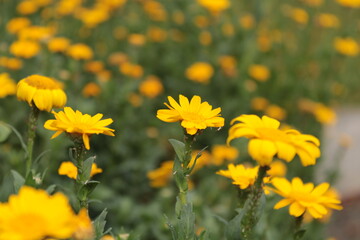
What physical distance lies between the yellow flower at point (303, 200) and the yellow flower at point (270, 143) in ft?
0.68

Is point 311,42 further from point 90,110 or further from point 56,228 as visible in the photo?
point 56,228

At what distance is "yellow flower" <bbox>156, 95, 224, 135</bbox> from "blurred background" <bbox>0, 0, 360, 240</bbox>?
79 cm

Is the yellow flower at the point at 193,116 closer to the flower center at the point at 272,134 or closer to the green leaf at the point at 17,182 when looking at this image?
the flower center at the point at 272,134

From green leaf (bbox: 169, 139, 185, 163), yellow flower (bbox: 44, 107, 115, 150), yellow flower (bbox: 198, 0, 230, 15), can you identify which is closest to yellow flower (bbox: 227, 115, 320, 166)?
green leaf (bbox: 169, 139, 185, 163)

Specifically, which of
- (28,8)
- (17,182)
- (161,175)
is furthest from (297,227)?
(28,8)

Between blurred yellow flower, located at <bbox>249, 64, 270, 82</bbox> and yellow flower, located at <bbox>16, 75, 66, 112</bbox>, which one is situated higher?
yellow flower, located at <bbox>16, 75, 66, 112</bbox>

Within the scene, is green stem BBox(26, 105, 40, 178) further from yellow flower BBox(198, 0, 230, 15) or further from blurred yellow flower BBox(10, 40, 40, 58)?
yellow flower BBox(198, 0, 230, 15)

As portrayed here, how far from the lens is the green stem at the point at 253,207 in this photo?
3.90 feet

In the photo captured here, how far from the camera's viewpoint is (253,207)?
4.01 feet

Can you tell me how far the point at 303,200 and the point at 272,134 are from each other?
0.94ft

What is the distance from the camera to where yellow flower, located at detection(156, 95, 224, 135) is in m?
1.21

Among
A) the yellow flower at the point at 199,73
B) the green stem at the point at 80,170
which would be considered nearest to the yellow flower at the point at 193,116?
the green stem at the point at 80,170

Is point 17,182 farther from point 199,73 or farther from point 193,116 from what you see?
point 199,73

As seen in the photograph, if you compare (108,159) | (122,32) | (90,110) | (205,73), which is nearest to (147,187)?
(108,159)
